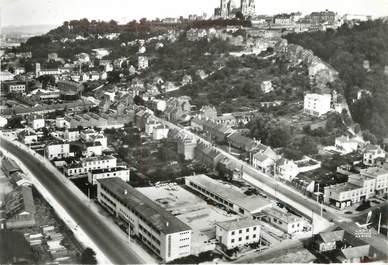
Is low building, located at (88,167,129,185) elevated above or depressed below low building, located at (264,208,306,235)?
Answer: above

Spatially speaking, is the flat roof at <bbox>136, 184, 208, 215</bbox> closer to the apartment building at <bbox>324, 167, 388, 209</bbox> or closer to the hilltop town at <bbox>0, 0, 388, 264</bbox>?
the hilltop town at <bbox>0, 0, 388, 264</bbox>

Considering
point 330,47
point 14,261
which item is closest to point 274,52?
point 330,47

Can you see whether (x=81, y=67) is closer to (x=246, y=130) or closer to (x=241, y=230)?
(x=246, y=130)

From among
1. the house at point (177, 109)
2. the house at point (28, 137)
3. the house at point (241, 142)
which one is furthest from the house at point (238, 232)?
the house at point (177, 109)

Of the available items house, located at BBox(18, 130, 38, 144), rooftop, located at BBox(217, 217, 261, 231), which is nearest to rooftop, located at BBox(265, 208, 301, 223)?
rooftop, located at BBox(217, 217, 261, 231)

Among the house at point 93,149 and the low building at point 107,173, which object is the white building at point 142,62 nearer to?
the house at point 93,149

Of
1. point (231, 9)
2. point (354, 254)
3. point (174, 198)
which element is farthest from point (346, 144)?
point (231, 9)

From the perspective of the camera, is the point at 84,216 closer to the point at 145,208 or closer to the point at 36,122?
the point at 145,208
